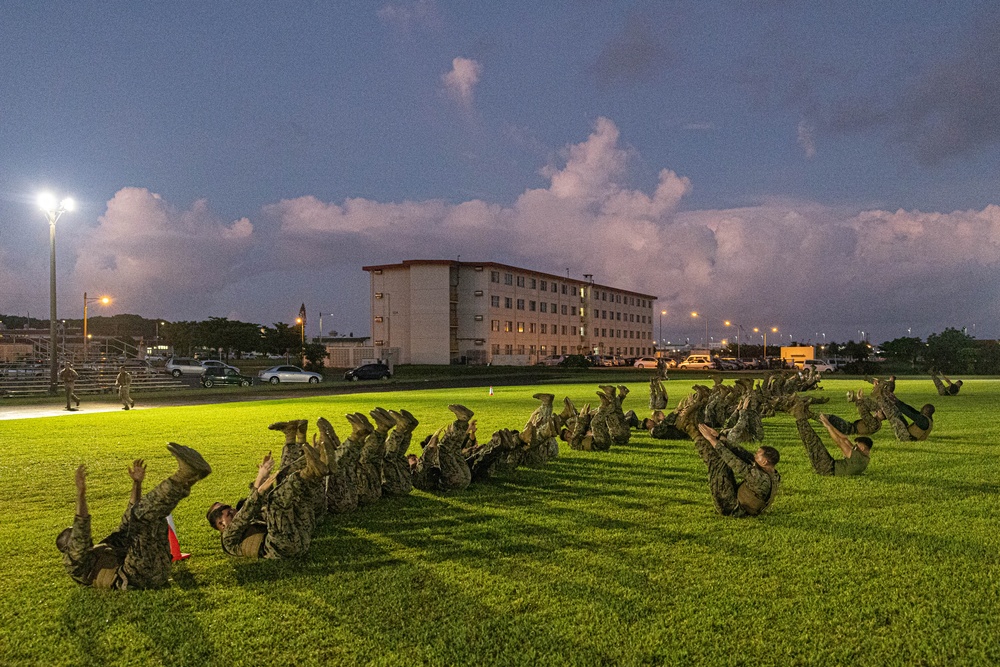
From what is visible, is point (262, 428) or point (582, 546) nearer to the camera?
point (582, 546)

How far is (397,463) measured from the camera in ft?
29.5

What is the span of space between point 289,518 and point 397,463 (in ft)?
9.11

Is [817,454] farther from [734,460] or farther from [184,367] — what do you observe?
[184,367]

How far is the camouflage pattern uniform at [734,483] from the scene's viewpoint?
7551mm

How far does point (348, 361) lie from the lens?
289 ft

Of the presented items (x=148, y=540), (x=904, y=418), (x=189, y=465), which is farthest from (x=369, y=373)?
(x=189, y=465)

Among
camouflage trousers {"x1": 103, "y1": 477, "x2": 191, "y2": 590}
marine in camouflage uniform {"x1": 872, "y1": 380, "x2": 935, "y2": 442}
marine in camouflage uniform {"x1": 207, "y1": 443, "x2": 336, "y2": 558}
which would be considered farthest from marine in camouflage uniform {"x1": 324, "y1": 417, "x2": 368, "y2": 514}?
marine in camouflage uniform {"x1": 872, "y1": 380, "x2": 935, "y2": 442}

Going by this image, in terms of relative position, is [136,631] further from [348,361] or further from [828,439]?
[348,361]

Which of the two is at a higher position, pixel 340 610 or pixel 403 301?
pixel 403 301

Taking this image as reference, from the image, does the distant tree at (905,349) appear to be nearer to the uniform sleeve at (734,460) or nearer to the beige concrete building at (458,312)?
the beige concrete building at (458,312)

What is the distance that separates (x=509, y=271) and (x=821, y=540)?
88.7 meters

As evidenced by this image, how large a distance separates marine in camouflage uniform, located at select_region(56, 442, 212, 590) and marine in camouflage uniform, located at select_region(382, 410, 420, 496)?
11.6 ft

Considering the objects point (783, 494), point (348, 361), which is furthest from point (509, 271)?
point (783, 494)

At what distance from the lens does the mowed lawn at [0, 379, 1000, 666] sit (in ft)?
14.5
